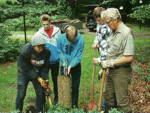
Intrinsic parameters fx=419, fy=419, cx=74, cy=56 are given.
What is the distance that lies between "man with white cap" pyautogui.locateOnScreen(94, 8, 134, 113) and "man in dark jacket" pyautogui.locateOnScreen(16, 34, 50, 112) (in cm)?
122

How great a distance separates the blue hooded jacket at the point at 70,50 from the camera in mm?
8250

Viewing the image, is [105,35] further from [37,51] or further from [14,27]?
[14,27]

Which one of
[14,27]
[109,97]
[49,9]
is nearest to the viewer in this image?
[109,97]

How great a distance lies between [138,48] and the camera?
18.7 metres

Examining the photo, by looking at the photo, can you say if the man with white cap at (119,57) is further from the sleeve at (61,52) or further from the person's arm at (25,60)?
the person's arm at (25,60)

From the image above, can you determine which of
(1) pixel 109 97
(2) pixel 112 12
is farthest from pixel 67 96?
(2) pixel 112 12

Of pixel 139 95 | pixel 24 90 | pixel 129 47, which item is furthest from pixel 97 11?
pixel 139 95

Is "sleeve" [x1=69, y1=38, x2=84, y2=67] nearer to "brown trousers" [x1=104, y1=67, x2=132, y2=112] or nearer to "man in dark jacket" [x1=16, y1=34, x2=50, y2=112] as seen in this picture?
"man in dark jacket" [x1=16, y1=34, x2=50, y2=112]

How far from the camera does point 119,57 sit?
6.96 m

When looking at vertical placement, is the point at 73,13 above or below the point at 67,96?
below

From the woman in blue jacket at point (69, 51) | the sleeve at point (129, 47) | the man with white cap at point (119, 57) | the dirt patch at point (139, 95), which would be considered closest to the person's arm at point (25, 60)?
the woman in blue jacket at point (69, 51)

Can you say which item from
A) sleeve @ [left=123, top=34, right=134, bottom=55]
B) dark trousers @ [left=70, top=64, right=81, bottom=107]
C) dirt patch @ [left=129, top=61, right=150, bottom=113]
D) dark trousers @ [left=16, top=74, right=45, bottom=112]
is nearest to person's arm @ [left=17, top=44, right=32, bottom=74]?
dark trousers @ [left=16, top=74, right=45, bottom=112]

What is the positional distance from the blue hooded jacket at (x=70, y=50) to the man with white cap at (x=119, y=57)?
3.68ft

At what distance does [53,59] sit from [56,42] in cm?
37
